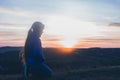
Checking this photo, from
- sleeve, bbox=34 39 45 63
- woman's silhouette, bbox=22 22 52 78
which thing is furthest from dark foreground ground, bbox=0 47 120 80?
sleeve, bbox=34 39 45 63

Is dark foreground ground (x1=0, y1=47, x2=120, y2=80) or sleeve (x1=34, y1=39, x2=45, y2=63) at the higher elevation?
sleeve (x1=34, y1=39, x2=45, y2=63)

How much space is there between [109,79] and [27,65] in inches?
379

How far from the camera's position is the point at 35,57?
10.6 metres

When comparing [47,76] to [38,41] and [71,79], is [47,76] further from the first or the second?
[71,79]

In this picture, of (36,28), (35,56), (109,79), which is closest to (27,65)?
(35,56)

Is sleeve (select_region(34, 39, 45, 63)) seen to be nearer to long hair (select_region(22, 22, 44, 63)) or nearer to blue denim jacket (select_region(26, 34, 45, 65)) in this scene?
blue denim jacket (select_region(26, 34, 45, 65))

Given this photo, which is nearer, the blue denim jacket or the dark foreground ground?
the blue denim jacket

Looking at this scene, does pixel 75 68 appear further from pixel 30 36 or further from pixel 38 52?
pixel 38 52

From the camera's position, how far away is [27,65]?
1066cm

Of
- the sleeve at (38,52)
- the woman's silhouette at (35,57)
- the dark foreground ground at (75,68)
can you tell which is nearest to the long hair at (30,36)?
the woman's silhouette at (35,57)

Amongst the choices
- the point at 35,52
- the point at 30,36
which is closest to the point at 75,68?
the point at 30,36

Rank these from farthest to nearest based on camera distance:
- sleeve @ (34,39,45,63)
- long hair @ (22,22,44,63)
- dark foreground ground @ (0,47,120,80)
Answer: dark foreground ground @ (0,47,120,80) < long hair @ (22,22,44,63) < sleeve @ (34,39,45,63)

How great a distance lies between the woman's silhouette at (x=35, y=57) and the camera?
10594 millimetres

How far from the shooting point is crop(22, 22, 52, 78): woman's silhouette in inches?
417
